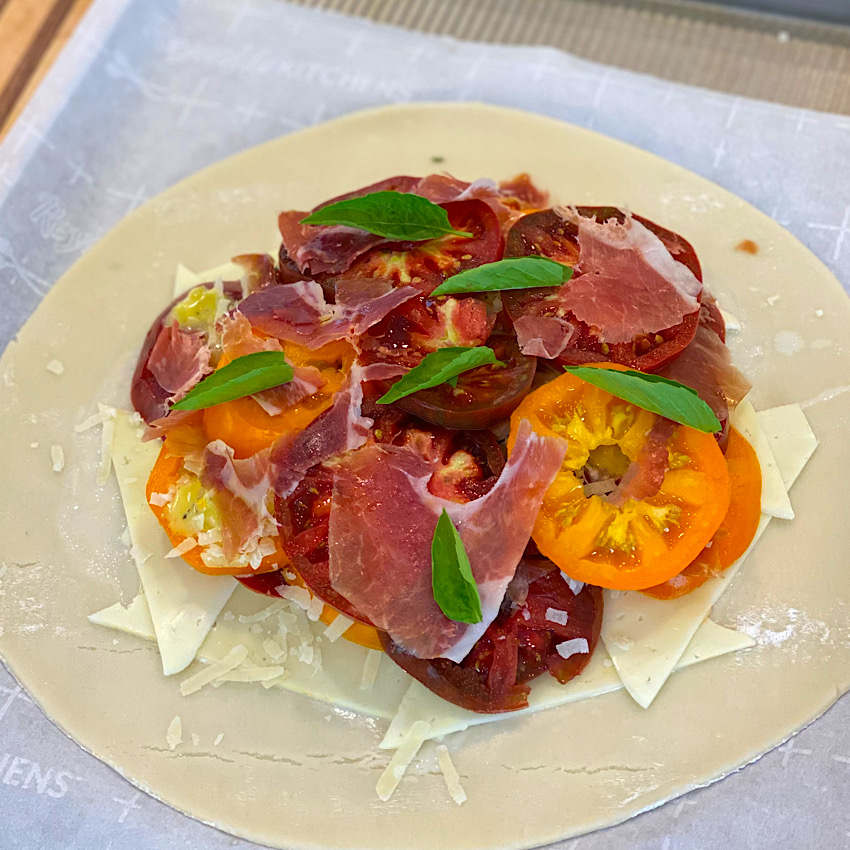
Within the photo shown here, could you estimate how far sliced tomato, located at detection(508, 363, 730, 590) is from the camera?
1.83 meters

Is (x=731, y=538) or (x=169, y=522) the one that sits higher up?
(x=169, y=522)

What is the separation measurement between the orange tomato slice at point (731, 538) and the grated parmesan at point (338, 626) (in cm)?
70

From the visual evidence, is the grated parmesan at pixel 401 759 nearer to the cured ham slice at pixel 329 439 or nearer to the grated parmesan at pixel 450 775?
the grated parmesan at pixel 450 775

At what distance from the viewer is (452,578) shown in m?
1.73

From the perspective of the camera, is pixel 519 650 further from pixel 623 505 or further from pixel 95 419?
pixel 95 419

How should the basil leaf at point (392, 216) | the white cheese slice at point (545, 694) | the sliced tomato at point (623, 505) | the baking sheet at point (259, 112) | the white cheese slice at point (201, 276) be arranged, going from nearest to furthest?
the sliced tomato at point (623, 505) → the white cheese slice at point (545, 694) → the basil leaf at point (392, 216) → the white cheese slice at point (201, 276) → the baking sheet at point (259, 112)

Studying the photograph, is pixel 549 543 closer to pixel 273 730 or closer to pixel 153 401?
pixel 273 730

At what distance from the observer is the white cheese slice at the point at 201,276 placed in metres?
2.63

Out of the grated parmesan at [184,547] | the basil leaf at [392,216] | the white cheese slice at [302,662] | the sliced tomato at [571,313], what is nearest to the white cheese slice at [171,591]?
the white cheese slice at [302,662]

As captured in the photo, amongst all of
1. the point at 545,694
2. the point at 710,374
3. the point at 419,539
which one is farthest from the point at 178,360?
the point at 710,374

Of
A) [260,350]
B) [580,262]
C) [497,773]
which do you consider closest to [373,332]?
[260,350]

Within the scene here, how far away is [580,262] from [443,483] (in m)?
0.64

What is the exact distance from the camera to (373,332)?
2.03 m

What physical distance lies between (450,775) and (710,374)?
111 centimetres
